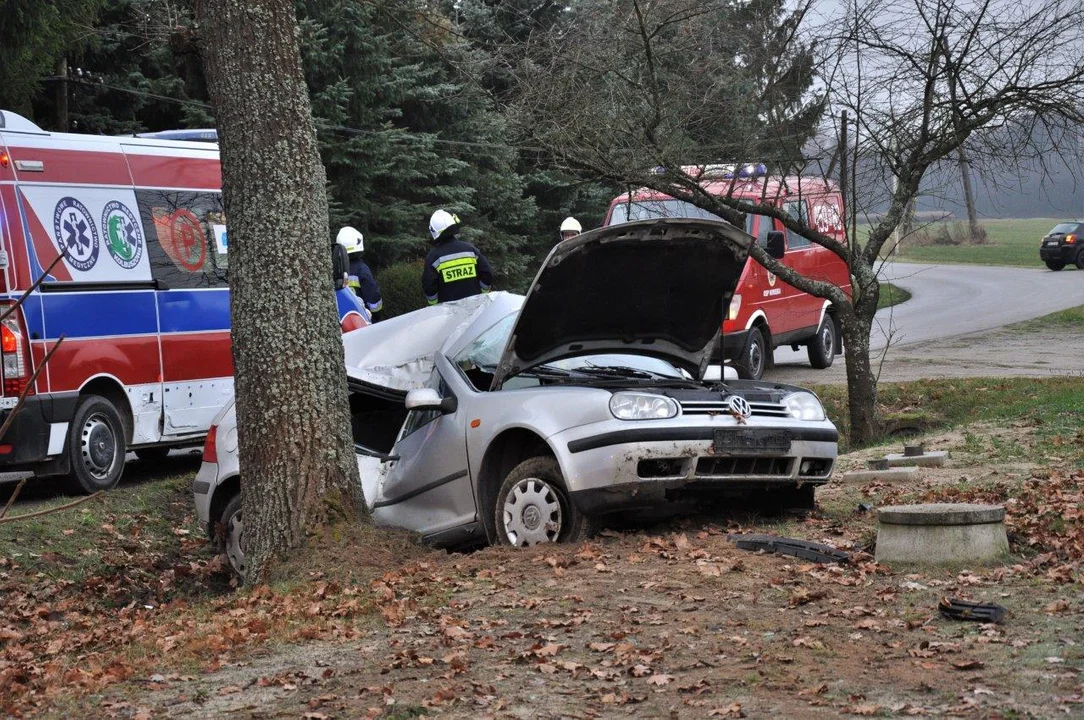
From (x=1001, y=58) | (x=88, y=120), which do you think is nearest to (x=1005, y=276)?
(x=88, y=120)

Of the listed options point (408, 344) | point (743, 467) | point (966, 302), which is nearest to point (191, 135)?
point (408, 344)

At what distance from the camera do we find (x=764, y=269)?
18.5 m

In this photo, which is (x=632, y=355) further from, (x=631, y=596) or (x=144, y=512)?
Result: (x=144, y=512)

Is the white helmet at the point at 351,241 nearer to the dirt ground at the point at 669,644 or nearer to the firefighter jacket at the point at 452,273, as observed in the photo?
the firefighter jacket at the point at 452,273

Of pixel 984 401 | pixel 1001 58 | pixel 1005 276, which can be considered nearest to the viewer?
pixel 1001 58

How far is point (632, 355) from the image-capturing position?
9.40 meters

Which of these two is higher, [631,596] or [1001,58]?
[1001,58]

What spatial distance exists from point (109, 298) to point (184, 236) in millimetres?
1203

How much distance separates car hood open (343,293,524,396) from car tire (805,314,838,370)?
11677 mm

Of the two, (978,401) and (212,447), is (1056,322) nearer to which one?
(978,401)

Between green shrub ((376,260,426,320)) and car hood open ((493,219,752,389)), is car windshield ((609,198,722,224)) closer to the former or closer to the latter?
car hood open ((493,219,752,389))

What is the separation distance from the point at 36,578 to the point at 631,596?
4472 millimetres

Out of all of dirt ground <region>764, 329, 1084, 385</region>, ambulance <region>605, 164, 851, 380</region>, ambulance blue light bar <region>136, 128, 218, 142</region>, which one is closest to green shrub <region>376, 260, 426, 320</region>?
dirt ground <region>764, 329, 1084, 385</region>

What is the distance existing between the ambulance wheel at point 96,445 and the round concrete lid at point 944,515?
7.04 m
